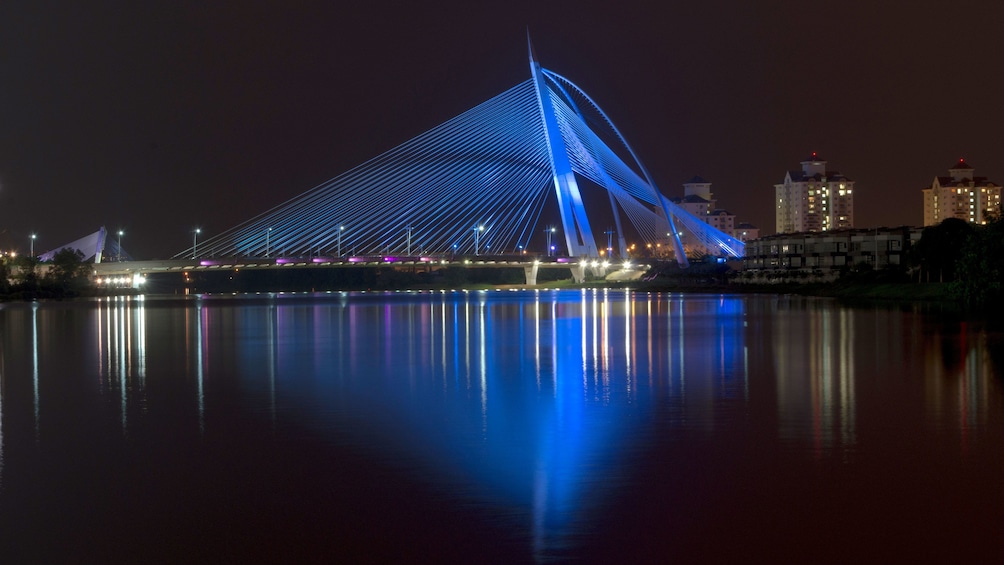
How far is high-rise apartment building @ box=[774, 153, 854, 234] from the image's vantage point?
16838 centimetres

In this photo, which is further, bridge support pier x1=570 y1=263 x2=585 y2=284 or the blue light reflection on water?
bridge support pier x1=570 y1=263 x2=585 y2=284

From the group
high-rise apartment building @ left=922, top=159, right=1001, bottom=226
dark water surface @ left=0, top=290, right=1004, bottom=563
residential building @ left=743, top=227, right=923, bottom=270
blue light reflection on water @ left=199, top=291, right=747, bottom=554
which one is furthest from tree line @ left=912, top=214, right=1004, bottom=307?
high-rise apartment building @ left=922, top=159, right=1001, bottom=226

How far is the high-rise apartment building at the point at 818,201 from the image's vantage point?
168375mm

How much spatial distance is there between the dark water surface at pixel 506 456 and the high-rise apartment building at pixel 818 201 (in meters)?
155

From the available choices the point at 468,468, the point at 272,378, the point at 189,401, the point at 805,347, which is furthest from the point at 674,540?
the point at 805,347

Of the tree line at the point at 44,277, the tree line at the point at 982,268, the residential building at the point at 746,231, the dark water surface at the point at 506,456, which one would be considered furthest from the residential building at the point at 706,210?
the dark water surface at the point at 506,456

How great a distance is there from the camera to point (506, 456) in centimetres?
884

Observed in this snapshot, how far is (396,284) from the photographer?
10562 cm

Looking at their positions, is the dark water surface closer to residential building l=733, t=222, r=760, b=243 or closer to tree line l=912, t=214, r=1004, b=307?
tree line l=912, t=214, r=1004, b=307

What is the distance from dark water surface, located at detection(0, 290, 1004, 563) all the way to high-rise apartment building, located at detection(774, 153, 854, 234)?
15538cm

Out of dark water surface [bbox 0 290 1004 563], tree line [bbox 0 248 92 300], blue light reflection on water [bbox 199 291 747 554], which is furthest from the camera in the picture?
tree line [bbox 0 248 92 300]

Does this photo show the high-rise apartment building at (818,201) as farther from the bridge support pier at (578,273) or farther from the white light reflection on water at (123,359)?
the white light reflection on water at (123,359)

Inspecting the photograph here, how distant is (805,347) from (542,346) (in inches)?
187

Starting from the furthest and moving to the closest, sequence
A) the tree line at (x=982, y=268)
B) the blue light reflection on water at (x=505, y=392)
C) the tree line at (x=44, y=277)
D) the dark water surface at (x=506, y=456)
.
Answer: the tree line at (x=44, y=277), the tree line at (x=982, y=268), the blue light reflection on water at (x=505, y=392), the dark water surface at (x=506, y=456)
